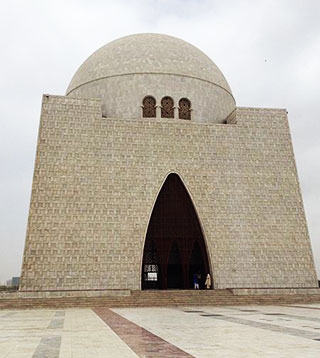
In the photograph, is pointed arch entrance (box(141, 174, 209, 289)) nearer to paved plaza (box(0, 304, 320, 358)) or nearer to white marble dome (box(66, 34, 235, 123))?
white marble dome (box(66, 34, 235, 123))

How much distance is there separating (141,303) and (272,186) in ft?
22.0

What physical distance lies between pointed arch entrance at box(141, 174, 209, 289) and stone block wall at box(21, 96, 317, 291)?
141 inches

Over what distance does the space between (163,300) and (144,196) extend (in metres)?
3.83

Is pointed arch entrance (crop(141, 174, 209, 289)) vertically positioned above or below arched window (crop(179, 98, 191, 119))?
A: below

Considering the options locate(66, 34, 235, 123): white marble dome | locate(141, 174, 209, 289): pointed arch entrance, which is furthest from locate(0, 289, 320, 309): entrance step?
locate(66, 34, 235, 123): white marble dome

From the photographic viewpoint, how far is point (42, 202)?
12789mm

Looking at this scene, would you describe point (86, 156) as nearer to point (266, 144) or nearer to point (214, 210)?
point (214, 210)

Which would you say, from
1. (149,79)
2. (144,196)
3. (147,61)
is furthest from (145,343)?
(147,61)

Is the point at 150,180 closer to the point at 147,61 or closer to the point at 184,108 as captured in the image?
the point at 184,108

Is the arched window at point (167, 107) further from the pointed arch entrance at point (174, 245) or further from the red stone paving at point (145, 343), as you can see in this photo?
the red stone paving at point (145, 343)

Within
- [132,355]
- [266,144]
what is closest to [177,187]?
[266,144]

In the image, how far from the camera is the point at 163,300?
1084 cm

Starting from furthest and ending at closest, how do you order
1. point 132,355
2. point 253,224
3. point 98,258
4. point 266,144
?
1. point 266,144
2. point 253,224
3. point 98,258
4. point 132,355

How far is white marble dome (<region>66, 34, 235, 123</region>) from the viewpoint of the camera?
1591 cm
